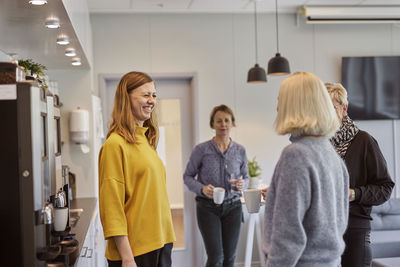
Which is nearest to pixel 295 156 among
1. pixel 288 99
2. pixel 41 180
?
pixel 288 99

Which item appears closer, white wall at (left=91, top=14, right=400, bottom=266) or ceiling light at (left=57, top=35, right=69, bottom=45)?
ceiling light at (left=57, top=35, right=69, bottom=45)

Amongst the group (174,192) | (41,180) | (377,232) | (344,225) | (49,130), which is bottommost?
(377,232)

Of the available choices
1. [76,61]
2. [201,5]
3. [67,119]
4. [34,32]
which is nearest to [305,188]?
[34,32]

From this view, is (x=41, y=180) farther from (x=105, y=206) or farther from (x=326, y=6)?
(x=326, y=6)

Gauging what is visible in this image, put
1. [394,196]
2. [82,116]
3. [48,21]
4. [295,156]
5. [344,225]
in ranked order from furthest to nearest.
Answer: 1. [394,196]
2. [82,116]
3. [48,21]
4. [344,225]
5. [295,156]

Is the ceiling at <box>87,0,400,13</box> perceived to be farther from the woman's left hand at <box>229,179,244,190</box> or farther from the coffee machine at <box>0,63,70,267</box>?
the coffee machine at <box>0,63,70,267</box>

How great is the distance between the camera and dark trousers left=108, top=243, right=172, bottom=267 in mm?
1894

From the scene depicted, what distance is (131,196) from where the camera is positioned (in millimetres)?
1874

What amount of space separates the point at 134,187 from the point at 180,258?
2992 mm

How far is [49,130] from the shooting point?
5.81 ft

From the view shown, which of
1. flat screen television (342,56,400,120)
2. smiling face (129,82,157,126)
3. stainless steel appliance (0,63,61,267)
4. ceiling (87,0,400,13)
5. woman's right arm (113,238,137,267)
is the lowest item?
woman's right arm (113,238,137,267)

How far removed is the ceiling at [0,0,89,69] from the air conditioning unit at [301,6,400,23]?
229 cm

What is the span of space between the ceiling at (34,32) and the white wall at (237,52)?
38.7 inches

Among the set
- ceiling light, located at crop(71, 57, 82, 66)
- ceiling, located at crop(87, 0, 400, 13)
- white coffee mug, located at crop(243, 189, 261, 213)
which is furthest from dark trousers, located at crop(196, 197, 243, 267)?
ceiling, located at crop(87, 0, 400, 13)
